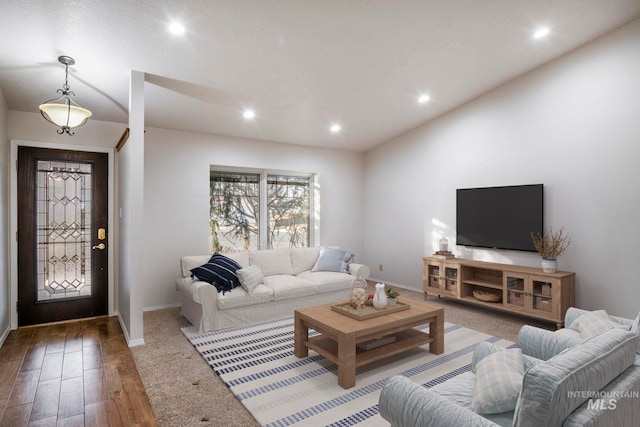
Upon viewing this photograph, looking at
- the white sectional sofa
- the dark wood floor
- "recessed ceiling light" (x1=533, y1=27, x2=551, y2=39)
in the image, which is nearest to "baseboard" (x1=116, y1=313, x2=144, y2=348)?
the dark wood floor

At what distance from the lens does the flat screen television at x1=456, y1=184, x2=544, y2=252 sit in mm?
4281

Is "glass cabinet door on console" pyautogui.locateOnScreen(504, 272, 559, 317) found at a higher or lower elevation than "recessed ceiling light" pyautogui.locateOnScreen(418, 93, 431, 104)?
lower

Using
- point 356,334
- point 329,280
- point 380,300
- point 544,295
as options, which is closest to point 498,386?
point 356,334

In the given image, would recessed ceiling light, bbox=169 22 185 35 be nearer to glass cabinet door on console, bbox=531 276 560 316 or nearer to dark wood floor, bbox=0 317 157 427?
dark wood floor, bbox=0 317 157 427

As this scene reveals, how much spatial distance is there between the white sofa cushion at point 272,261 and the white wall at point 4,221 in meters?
2.62

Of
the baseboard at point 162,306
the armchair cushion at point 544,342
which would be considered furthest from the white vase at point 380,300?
the baseboard at point 162,306

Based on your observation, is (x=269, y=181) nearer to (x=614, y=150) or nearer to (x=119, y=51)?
(x=119, y=51)

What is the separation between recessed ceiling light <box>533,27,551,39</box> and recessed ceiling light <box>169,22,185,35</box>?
340 cm

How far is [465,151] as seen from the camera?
5.09 metres

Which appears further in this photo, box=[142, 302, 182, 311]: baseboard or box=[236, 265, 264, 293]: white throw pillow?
box=[142, 302, 182, 311]: baseboard

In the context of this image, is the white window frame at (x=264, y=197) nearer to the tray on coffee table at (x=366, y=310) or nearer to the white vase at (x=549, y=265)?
A: the tray on coffee table at (x=366, y=310)

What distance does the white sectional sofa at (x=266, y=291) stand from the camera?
3.81 metres

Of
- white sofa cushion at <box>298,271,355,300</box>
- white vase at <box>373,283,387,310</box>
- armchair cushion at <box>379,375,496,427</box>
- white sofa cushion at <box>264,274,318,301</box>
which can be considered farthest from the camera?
white sofa cushion at <box>298,271,355,300</box>

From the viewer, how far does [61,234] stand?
4172 mm
